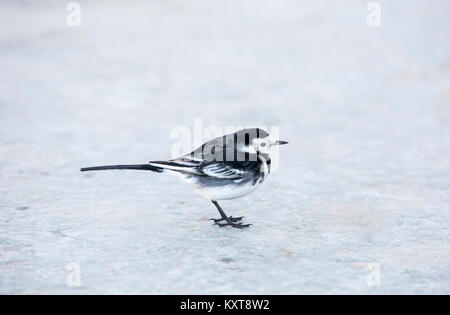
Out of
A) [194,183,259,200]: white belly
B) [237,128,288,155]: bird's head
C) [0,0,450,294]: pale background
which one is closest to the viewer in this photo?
[0,0,450,294]: pale background

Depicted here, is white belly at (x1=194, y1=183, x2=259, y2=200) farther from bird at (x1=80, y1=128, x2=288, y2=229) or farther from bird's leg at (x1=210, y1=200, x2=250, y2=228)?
bird's leg at (x1=210, y1=200, x2=250, y2=228)

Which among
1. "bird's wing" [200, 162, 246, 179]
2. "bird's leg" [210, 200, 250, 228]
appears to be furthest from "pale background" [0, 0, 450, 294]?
"bird's wing" [200, 162, 246, 179]

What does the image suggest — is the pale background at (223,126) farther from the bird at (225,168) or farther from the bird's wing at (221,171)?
Result: the bird's wing at (221,171)

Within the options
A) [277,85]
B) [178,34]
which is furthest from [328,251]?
[178,34]

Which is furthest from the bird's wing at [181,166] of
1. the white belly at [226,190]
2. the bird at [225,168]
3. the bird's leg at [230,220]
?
the bird's leg at [230,220]

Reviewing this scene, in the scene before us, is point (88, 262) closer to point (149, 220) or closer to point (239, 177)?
point (149, 220)

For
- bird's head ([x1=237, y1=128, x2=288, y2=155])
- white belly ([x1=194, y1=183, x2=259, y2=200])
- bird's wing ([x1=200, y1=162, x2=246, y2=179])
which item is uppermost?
bird's head ([x1=237, y1=128, x2=288, y2=155])
